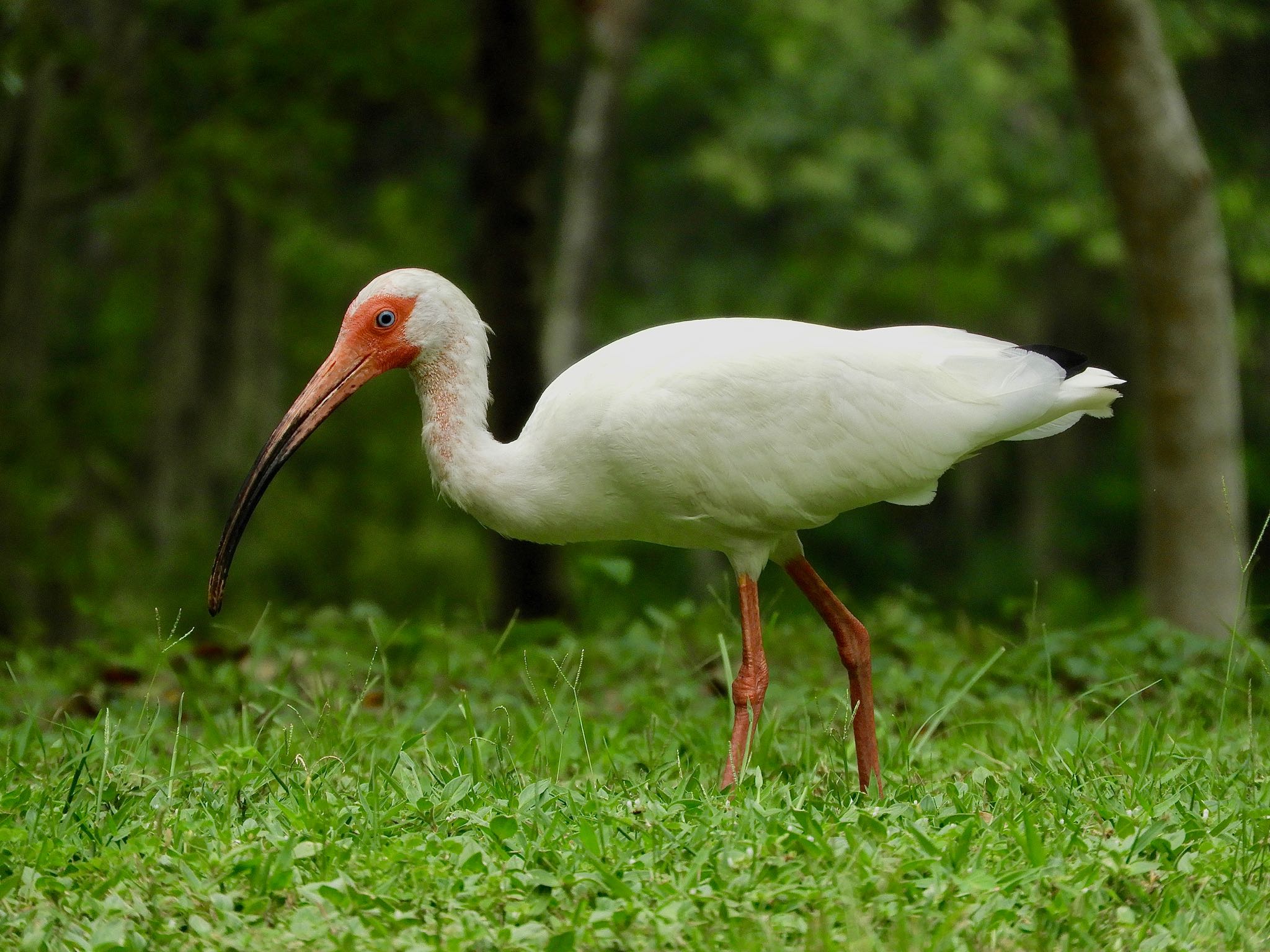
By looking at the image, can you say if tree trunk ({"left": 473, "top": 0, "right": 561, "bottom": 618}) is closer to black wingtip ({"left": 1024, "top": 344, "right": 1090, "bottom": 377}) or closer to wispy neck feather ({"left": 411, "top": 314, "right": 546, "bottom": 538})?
wispy neck feather ({"left": 411, "top": 314, "right": 546, "bottom": 538})

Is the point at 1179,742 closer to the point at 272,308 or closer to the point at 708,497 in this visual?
the point at 708,497

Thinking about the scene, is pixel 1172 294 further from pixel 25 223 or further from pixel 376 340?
pixel 25 223

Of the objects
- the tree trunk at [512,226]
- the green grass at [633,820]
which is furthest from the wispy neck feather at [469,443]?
the tree trunk at [512,226]

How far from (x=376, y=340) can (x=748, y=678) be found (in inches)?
65.3

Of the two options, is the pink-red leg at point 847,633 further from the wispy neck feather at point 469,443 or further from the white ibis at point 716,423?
the wispy neck feather at point 469,443

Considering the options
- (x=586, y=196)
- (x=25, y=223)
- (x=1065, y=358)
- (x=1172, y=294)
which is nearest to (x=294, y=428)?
(x=1065, y=358)

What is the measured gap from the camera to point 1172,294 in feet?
26.7

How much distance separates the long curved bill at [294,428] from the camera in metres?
4.90

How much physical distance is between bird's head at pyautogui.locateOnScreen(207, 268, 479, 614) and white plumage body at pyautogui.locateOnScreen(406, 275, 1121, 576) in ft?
0.53

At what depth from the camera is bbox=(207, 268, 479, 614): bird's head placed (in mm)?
4996

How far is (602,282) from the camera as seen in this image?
23.4 metres

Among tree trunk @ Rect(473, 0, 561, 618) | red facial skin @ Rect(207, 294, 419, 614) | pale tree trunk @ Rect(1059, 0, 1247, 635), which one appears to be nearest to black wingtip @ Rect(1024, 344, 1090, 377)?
red facial skin @ Rect(207, 294, 419, 614)

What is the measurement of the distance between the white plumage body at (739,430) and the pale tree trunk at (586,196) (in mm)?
11825

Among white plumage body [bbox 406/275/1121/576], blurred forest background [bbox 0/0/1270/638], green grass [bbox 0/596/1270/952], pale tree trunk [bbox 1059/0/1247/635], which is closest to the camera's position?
green grass [bbox 0/596/1270/952]
